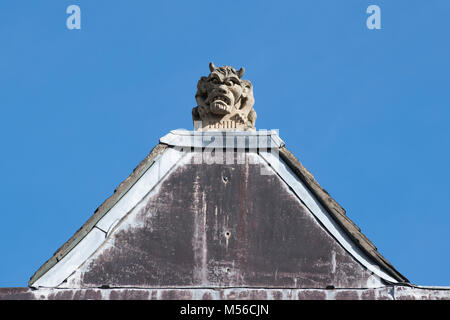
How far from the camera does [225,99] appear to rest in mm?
21375

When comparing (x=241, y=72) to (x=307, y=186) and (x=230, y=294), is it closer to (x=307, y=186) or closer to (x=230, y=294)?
(x=307, y=186)

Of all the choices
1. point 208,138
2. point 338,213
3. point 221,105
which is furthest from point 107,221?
point 338,213

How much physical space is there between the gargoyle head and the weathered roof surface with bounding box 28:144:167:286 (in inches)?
38.2

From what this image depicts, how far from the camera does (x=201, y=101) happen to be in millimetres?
21562

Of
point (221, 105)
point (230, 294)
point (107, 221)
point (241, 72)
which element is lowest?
point (230, 294)

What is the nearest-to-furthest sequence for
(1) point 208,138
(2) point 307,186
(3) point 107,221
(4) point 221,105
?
(3) point 107,221, (2) point 307,186, (1) point 208,138, (4) point 221,105

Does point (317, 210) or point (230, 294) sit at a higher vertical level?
point (317, 210)

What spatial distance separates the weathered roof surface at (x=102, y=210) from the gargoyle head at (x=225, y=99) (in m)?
0.97

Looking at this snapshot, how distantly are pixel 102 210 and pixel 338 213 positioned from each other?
117 inches

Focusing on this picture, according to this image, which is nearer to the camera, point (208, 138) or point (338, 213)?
point (338, 213)

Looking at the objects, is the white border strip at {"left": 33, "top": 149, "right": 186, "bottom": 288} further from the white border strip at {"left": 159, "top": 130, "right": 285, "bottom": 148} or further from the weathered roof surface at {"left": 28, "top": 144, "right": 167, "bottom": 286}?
the white border strip at {"left": 159, "top": 130, "right": 285, "bottom": 148}

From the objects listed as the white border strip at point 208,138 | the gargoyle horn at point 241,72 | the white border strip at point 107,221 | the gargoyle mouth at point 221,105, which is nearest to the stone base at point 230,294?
the white border strip at point 107,221

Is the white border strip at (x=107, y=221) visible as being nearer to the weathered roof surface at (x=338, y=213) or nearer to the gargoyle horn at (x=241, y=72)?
the weathered roof surface at (x=338, y=213)
